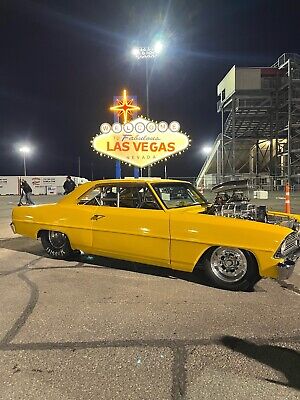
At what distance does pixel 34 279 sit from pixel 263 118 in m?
38.0

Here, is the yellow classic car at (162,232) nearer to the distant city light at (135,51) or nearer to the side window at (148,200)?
the side window at (148,200)

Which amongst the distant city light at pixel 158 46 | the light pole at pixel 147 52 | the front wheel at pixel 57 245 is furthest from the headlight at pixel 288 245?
the distant city light at pixel 158 46

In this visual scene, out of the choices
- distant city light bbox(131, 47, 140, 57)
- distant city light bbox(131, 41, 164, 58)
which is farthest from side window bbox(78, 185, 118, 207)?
distant city light bbox(131, 47, 140, 57)

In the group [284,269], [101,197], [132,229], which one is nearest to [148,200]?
[132,229]

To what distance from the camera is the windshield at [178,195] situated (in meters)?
5.12

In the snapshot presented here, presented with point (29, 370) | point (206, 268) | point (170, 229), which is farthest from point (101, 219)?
point (29, 370)

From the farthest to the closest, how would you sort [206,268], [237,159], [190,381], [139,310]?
[237,159] → [206,268] → [139,310] → [190,381]

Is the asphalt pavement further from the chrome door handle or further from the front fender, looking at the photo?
the chrome door handle

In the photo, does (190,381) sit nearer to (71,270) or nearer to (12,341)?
(12,341)

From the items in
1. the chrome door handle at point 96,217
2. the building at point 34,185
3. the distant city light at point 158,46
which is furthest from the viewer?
the building at point 34,185

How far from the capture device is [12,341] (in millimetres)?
2969

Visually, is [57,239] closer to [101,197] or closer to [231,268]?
[101,197]

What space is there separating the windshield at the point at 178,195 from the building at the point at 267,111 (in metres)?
26.3

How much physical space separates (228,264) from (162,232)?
0.96 meters
